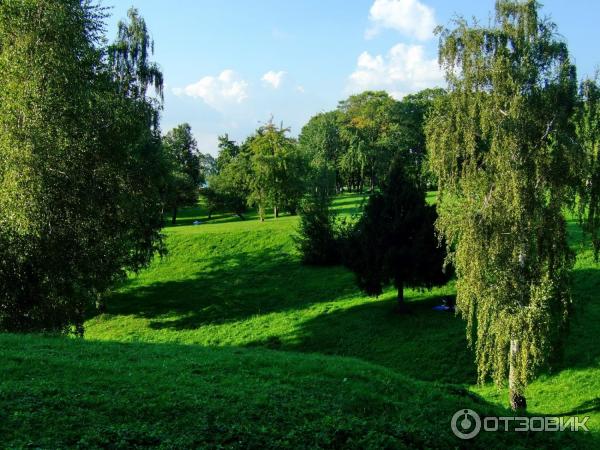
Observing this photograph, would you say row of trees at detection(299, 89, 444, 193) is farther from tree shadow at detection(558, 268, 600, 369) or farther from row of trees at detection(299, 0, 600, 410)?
row of trees at detection(299, 0, 600, 410)

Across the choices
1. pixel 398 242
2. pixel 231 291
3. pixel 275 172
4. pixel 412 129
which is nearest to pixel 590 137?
pixel 398 242

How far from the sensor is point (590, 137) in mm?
15367

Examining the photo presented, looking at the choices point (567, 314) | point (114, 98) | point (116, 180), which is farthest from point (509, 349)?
point (114, 98)

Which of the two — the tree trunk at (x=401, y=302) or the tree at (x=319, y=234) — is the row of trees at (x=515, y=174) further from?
the tree at (x=319, y=234)

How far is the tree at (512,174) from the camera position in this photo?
1564 cm

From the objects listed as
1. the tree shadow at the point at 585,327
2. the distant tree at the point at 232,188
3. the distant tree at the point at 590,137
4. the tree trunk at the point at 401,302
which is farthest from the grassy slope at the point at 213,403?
the distant tree at the point at 232,188

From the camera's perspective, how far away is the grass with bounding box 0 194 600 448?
10.1 m

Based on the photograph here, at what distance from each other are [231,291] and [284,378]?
24.2m

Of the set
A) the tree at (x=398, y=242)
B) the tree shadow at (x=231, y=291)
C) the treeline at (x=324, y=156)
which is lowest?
the tree shadow at (x=231, y=291)

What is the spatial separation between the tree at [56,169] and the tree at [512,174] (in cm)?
1529

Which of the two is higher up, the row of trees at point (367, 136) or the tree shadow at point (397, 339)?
the row of trees at point (367, 136)

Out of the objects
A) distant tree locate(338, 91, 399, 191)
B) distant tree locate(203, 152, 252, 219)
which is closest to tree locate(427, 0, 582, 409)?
distant tree locate(338, 91, 399, 191)

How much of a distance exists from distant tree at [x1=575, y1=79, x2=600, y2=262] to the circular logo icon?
25.9 feet

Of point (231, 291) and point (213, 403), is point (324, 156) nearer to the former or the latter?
point (231, 291)
